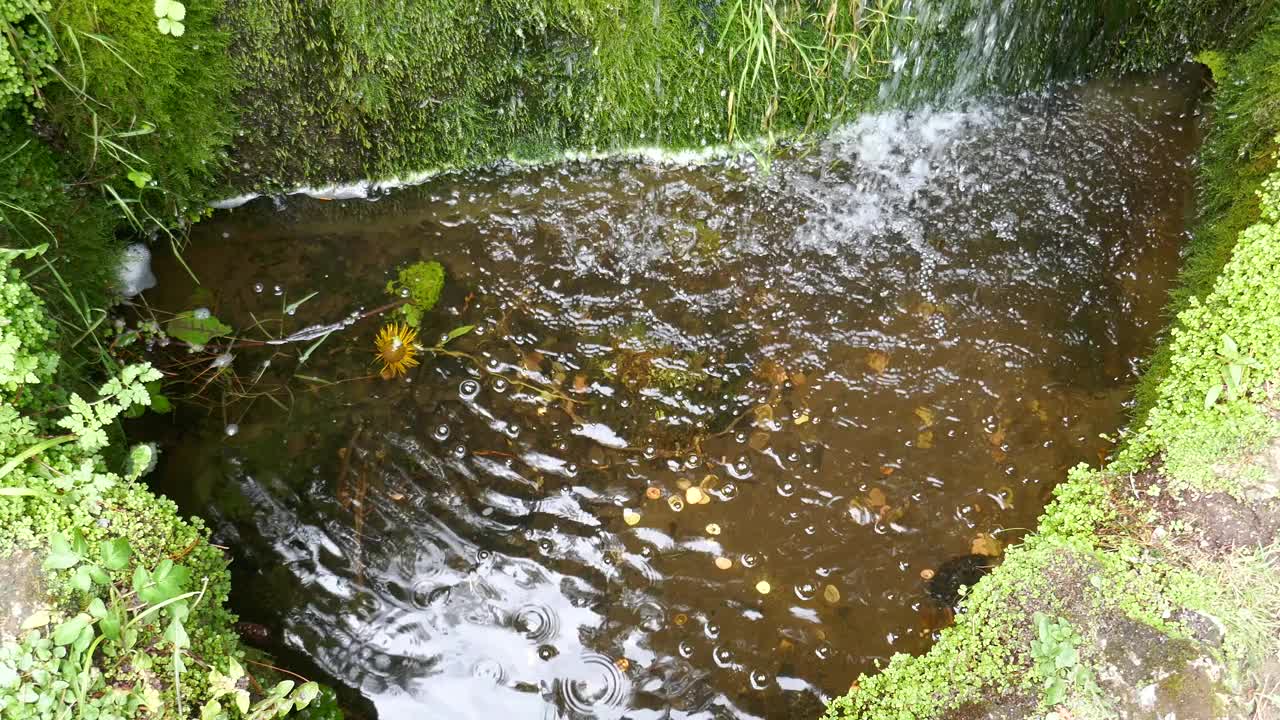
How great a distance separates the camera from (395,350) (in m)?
3.39

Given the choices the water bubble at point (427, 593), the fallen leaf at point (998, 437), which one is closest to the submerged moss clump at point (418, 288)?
the water bubble at point (427, 593)

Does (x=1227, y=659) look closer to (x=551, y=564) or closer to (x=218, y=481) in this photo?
(x=551, y=564)

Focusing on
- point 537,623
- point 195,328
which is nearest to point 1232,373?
point 537,623

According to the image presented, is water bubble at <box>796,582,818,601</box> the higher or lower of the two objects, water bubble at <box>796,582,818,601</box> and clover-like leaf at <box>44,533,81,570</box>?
Answer: the lower

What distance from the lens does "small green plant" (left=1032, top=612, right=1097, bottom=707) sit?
244cm

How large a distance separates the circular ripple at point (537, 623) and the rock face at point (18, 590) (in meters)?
1.60

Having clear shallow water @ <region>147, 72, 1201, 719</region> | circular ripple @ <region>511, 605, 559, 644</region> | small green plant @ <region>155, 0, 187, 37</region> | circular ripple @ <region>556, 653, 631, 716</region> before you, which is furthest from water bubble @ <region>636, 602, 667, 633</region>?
small green plant @ <region>155, 0, 187, 37</region>

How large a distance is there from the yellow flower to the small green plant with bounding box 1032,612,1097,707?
115 inches

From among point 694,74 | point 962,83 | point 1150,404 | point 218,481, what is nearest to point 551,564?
point 218,481

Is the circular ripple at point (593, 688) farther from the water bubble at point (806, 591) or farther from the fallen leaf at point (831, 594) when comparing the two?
the fallen leaf at point (831, 594)

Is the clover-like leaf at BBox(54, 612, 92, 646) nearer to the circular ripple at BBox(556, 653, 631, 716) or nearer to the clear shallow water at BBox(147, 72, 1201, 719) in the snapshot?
the clear shallow water at BBox(147, 72, 1201, 719)

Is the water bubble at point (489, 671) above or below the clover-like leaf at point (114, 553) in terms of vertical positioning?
below

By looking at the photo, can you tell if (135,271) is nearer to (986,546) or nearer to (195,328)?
(195,328)

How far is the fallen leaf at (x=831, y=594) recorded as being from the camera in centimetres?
305
